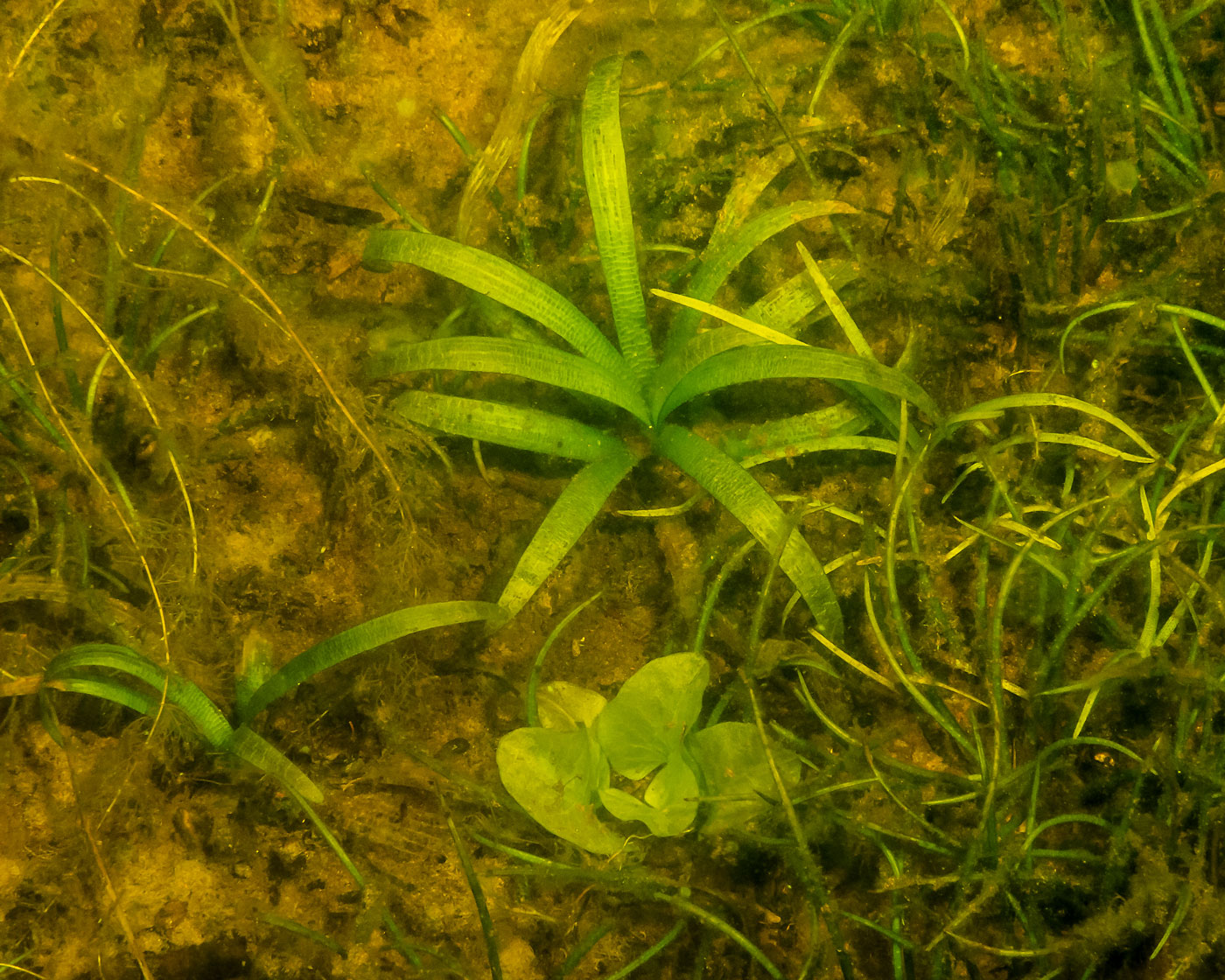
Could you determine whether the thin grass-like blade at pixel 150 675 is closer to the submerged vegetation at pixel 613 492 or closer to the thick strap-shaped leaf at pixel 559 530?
the submerged vegetation at pixel 613 492

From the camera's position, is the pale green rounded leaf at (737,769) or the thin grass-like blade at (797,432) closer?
the pale green rounded leaf at (737,769)

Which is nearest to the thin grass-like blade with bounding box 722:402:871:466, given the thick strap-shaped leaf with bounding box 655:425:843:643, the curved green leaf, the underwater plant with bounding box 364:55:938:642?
the underwater plant with bounding box 364:55:938:642

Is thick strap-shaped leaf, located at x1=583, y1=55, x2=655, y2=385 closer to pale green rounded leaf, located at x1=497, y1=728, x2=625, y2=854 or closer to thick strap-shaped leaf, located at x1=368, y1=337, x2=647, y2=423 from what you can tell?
thick strap-shaped leaf, located at x1=368, y1=337, x2=647, y2=423

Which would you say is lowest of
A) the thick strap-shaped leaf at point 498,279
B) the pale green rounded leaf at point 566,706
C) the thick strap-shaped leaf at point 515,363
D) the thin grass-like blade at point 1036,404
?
the pale green rounded leaf at point 566,706

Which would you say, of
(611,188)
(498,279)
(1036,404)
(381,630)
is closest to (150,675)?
(381,630)

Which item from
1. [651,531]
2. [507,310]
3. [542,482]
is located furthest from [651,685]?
[507,310]

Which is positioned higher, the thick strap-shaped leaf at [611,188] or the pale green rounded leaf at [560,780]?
the thick strap-shaped leaf at [611,188]

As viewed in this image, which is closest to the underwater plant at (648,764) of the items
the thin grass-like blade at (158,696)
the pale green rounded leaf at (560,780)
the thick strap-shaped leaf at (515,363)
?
the pale green rounded leaf at (560,780)

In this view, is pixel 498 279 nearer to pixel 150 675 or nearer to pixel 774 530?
pixel 774 530
